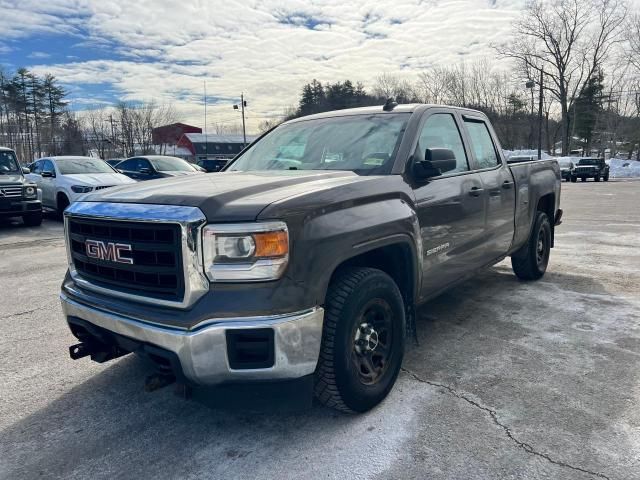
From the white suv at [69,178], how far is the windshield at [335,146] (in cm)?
869

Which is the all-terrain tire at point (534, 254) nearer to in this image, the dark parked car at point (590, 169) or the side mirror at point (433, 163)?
the side mirror at point (433, 163)

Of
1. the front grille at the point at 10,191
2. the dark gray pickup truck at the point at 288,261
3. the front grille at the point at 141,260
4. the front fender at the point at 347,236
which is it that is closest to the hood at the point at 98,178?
the front grille at the point at 10,191

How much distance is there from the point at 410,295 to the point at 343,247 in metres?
0.92

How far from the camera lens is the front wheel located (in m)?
2.55

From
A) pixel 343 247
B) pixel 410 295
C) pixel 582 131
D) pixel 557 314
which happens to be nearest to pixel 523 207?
pixel 557 314

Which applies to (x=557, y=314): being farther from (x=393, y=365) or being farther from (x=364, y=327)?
(x=364, y=327)

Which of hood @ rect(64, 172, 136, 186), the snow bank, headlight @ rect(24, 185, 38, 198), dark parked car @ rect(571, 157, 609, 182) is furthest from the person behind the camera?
the snow bank

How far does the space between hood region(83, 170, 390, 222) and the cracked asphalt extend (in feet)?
2.96

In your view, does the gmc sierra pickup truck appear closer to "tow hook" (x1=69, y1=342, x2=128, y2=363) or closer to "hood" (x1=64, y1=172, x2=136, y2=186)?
"hood" (x1=64, y1=172, x2=136, y2=186)

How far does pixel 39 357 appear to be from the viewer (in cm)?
380

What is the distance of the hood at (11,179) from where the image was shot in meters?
11.3

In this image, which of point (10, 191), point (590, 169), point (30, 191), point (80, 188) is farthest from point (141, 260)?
point (590, 169)

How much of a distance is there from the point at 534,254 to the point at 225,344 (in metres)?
4.51

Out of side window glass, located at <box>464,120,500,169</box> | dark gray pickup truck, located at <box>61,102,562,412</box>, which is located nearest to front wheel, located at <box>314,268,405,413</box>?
dark gray pickup truck, located at <box>61,102,562,412</box>
